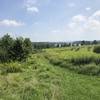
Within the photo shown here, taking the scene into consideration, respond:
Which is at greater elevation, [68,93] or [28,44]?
[28,44]

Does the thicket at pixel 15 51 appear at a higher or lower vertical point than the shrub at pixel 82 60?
higher

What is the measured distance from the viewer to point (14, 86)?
13461mm

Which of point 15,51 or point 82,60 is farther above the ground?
point 15,51

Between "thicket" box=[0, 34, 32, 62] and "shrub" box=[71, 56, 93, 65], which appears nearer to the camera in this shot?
"shrub" box=[71, 56, 93, 65]

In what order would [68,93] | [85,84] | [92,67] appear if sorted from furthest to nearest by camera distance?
[92,67], [85,84], [68,93]

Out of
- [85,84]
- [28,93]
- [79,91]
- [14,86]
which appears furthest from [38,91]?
[85,84]

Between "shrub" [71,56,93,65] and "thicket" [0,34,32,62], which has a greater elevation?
"thicket" [0,34,32,62]

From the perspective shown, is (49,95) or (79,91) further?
(79,91)

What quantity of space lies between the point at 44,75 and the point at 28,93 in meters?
6.53

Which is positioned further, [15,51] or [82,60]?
[15,51]

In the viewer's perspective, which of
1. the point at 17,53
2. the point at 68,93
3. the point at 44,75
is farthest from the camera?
the point at 17,53

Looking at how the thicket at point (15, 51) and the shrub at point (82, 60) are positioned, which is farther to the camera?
the thicket at point (15, 51)

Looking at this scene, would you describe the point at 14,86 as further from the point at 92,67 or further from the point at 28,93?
the point at 92,67

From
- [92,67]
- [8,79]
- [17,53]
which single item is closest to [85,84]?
[8,79]
